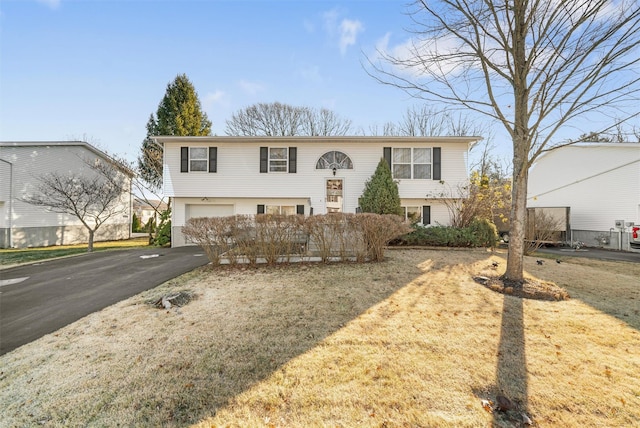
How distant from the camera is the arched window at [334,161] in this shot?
518 inches

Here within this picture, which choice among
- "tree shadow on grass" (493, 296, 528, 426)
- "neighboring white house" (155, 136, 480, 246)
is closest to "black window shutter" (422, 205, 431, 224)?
"neighboring white house" (155, 136, 480, 246)

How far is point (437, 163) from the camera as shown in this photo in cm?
1293

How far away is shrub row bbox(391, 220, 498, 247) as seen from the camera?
10766 mm

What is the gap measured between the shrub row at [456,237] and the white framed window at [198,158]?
1013 centimetres

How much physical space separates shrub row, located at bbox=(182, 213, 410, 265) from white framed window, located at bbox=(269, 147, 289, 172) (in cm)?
646

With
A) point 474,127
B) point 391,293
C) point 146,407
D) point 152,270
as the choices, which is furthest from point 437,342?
point 474,127

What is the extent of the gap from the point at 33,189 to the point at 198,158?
34.2 feet

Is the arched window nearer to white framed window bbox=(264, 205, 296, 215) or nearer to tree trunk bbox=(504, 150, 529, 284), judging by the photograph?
white framed window bbox=(264, 205, 296, 215)

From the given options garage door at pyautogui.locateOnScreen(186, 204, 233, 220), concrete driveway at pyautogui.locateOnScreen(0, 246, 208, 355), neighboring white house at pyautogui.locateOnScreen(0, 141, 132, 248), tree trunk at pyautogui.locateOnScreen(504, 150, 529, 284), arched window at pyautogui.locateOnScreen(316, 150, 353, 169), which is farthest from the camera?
neighboring white house at pyautogui.locateOnScreen(0, 141, 132, 248)

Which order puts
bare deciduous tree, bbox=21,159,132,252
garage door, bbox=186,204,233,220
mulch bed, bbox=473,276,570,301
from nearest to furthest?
mulch bed, bbox=473,276,570,301 < garage door, bbox=186,204,233,220 < bare deciduous tree, bbox=21,159,132,252

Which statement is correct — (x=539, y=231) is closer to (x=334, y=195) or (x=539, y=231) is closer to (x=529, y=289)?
(x=529, y=289)

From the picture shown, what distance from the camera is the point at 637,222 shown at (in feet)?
43.2

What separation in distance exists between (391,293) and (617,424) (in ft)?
10.7

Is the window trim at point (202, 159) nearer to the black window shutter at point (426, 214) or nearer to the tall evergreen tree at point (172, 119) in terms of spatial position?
the tall evergreen tree at point (172, 119)
